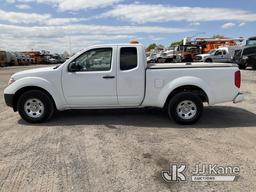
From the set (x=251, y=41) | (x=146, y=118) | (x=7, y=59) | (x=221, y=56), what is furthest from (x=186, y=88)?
(x=7, y=59)

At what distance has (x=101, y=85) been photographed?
23.0 feet

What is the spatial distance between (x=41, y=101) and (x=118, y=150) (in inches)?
106

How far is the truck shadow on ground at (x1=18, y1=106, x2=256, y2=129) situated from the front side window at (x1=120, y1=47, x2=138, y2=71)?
4.26 feet

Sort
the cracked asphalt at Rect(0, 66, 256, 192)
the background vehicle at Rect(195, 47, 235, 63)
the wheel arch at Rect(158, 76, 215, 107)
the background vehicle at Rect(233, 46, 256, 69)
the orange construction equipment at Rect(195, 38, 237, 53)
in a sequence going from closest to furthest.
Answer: the cracked asphalt at Rect(0, 66, 256, 192), the wheel arch at Rect(158, 76, 215, 107), the background vehicle at Rect(233, 46, 256, 69), the background vehicle at Rect(195, 47, 235, 63), the orange construction equipment at Rect(195, 38, 237, 53)

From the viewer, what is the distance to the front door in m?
7.00

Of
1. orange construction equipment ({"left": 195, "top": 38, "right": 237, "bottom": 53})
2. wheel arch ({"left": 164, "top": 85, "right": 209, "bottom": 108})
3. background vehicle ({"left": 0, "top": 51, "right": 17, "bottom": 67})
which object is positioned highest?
orange construction equipment ({"left": 195, "top": 38, "right": 237, "bottom": 53})

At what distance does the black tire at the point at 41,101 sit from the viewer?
7.13 meters

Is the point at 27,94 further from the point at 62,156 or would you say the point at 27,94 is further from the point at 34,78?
the point at 62,156

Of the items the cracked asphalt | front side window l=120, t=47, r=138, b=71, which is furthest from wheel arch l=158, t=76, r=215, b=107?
front side window l=120, t=47, r=138, b=71

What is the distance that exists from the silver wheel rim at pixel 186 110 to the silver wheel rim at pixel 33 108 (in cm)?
317

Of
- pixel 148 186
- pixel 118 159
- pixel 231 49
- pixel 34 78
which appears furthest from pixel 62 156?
pixel 231 49

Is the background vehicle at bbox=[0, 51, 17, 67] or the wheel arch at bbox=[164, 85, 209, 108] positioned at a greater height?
the wheel arch at bbox=[164, 85, 209, 108]

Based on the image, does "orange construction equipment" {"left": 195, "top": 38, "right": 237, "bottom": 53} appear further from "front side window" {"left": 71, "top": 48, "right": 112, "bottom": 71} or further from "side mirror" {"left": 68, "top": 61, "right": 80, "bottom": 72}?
"side mirror" {"left": 68, "top": 61, "right": 80, "bottom": 72}

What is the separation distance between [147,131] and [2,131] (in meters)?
3.16
